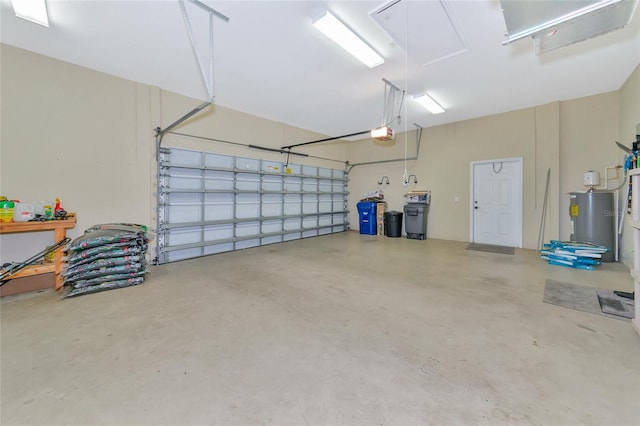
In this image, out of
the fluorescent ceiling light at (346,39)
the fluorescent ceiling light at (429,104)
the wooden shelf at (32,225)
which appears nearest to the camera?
the fluorescent ceiling light at (346,39)

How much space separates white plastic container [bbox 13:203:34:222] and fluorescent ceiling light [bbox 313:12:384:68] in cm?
400

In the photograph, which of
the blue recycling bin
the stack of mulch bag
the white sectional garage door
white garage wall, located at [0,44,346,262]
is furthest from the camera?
the blue recycling bin

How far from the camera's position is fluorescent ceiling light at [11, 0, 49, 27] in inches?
97.7

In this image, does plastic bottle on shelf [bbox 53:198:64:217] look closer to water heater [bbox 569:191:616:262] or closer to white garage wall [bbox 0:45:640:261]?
white garage wall [bbox 0:45:640:261]

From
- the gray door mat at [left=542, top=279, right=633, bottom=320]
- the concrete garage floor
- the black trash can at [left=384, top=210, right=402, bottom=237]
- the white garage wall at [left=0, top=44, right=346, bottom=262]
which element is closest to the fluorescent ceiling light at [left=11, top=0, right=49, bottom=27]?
the white garage wall at [left=0, top=44, right=346, bottom=262]

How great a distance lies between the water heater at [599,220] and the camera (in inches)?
167

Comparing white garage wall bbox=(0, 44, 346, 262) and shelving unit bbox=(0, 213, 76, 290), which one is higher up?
white garage wall bbox=(0, 44, 346, 262)

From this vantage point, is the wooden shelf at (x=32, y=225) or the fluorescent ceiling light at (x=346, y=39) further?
the wooden shelf at (x=32, y=225)

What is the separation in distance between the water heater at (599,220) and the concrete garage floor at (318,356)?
56.8 inches

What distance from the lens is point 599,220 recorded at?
428 cm

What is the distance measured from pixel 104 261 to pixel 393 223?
6.28 metres

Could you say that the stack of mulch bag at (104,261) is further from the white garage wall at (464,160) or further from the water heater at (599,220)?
the water heater at (599,220)

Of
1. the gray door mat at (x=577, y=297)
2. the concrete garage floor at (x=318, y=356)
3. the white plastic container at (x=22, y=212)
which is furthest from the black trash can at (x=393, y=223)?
the white plastic container at (x=22, y=212)

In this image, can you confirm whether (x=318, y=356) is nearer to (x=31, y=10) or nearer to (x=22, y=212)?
(x=22, y=212)
